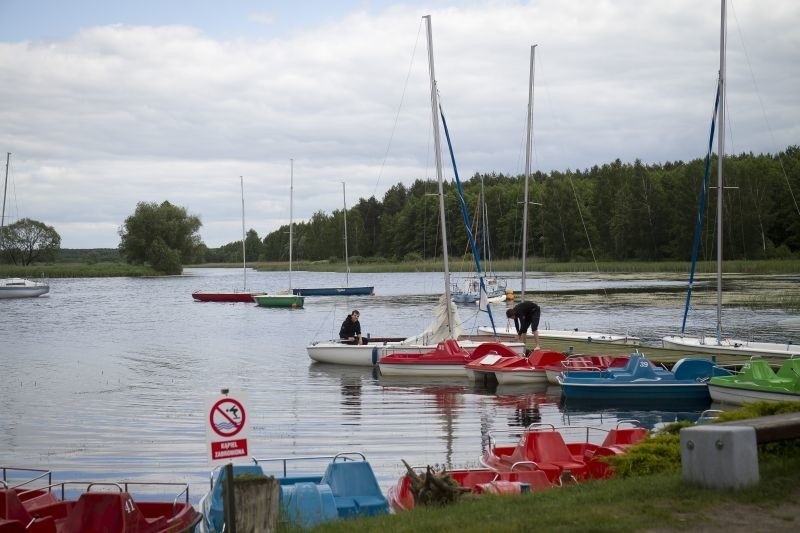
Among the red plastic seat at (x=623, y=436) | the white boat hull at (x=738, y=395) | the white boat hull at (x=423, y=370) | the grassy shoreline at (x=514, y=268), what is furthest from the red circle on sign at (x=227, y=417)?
the grassy shoreline at (x=514, y=268)

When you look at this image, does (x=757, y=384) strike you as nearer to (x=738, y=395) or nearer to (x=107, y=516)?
(x=738, y=395)

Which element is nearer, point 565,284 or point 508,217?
point 565,284

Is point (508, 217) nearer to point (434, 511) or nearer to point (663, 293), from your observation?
point (663, 293)

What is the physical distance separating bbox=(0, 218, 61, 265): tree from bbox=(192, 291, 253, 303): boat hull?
253 feet

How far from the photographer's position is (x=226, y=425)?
8.80m

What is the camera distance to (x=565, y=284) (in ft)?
338

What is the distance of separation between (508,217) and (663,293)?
238 ft

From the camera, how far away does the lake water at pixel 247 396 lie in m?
19.4

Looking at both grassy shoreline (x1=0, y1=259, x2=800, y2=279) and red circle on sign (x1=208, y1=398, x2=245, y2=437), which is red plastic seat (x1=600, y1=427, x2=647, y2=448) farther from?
grassy shoreline (x1=0, y1=259, x2=800, y2=279)

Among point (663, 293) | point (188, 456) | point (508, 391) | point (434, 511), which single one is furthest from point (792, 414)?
point (663, 293)

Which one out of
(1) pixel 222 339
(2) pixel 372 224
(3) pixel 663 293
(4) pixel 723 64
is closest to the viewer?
(4) pixel 723 64

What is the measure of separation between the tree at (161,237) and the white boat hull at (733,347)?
126632 millimetres

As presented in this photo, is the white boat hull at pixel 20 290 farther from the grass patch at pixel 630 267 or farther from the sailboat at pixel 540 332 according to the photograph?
the sailboat at pixel 540 332

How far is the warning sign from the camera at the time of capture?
873 centimetres
